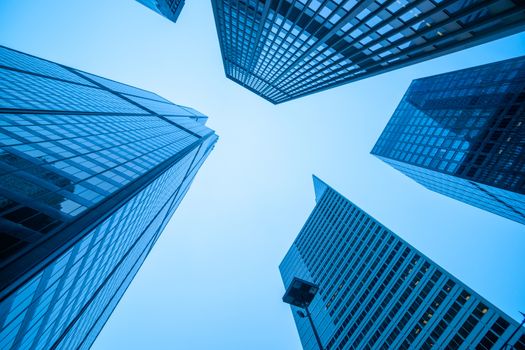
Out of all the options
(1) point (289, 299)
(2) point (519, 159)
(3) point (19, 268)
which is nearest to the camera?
(1) point (289, 299)

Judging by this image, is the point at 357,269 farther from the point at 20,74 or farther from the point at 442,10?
the point at 20,74

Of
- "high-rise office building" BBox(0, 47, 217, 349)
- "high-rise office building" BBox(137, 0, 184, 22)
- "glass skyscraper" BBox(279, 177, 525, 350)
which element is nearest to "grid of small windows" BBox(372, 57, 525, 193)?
"glass skyscraper" BBox(279, 177, 525, 350)

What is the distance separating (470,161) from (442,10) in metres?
44.4

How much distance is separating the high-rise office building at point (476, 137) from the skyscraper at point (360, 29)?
1210 inches

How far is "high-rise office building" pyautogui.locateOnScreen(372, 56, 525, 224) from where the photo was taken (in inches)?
1826

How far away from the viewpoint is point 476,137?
52.3 meters

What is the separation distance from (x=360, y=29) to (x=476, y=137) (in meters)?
42.7

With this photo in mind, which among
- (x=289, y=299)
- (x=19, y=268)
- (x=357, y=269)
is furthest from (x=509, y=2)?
(x=357, y=269)

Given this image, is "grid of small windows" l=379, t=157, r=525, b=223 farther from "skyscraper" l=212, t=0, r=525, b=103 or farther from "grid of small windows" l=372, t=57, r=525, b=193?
"skyscraper" l=212, t=0, r=525, b=103

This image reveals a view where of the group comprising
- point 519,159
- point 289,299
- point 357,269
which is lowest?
point 357,269

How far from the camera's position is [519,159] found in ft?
146

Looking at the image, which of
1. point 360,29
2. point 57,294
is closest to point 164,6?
point 360,29

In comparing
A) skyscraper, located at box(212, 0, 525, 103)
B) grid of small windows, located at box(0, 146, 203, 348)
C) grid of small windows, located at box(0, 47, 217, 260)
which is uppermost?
skyscraper, located at box(212, 0, 525, 103)

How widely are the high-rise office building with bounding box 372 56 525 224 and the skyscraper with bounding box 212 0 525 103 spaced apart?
30722 mm
